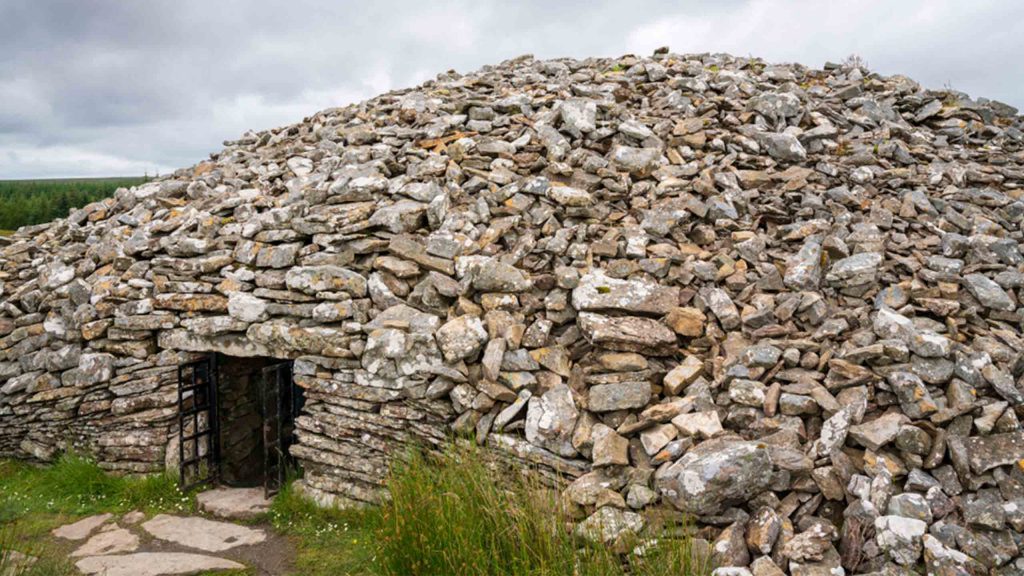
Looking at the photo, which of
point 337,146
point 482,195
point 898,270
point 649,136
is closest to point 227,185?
point 337,146

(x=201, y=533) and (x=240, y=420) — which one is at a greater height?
(x=240, y=420)

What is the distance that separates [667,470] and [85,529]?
230 inches

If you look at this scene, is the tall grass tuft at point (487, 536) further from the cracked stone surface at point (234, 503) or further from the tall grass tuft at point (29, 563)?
the tall grass tuft at point (29, 563)

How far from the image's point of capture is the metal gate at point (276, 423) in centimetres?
664

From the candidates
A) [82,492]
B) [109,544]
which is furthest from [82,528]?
[82,492]

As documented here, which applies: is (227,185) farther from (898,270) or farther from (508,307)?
(898,270)

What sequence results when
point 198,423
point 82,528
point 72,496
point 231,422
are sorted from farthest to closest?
point 231,422, point 198,423, point 72,496, point 82,528

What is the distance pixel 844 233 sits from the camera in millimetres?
6168

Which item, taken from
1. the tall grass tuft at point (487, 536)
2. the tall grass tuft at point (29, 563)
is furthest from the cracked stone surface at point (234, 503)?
the tall grass tuft at point (487, 536)

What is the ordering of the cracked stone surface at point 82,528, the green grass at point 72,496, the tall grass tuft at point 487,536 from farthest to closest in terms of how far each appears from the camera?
the green grass at point 72,496
the cracked stone surface at point 82,528
the tall grass tuft at point 487,536

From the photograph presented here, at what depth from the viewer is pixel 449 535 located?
13.8ft

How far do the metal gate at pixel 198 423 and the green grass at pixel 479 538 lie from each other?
2537 mm

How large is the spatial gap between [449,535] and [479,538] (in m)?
0.23

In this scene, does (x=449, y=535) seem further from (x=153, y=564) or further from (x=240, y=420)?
(x=240, y=420)
